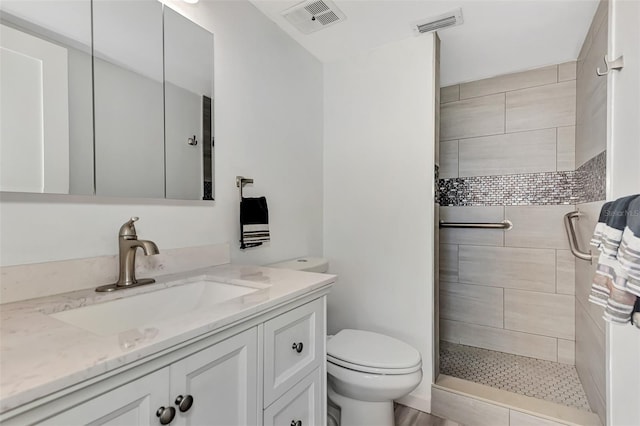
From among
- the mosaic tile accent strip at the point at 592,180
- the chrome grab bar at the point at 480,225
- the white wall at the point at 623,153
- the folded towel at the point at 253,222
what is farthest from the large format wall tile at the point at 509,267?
the folded towel at the point at 253,222

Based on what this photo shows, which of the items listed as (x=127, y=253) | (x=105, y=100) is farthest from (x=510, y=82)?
(x=127, y=253)

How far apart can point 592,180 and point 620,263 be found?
3.92 feet

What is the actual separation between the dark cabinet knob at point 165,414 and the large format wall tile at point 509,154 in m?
2.55

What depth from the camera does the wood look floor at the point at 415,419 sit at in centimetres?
174

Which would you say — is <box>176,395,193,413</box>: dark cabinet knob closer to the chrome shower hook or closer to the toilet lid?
the toilet lid

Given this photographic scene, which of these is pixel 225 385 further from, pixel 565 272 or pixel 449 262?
pixel 565 272

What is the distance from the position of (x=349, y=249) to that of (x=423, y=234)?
510mm

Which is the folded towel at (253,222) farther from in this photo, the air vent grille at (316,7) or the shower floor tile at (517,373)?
the shower floor tile at (517,373)

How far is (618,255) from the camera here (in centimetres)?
82

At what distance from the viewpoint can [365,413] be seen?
4.93ft

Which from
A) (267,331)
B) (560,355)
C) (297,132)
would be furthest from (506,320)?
(267,331)

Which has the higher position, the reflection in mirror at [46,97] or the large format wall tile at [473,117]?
the large format wall tile at [473,117]

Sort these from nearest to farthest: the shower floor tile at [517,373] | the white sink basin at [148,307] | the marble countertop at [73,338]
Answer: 1. the marble countertop at [73,338]
2. the white sink basin at [148,307]
3. the shower floor tile at [517,373]

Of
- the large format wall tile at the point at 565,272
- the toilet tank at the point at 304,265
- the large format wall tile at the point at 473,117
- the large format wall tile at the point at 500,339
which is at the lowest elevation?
the large format wall tile at the point at 500,339
